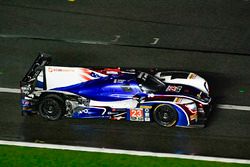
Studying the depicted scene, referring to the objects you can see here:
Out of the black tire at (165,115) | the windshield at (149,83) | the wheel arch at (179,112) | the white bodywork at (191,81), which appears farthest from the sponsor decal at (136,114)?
the white bodywork at (191,81)

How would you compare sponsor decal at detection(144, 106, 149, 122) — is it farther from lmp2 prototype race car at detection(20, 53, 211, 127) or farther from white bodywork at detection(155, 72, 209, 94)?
white bodywork at detection(155, 72, 209, 94)

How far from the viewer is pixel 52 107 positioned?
19125mm

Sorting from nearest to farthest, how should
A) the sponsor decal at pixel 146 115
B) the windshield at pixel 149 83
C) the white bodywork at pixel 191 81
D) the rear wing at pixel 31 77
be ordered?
the sponsor decal at pixel 146 115, the windshield at pixel 149 83, the rear wing at pixel 31 77, the white bodywork at pixel 191 81

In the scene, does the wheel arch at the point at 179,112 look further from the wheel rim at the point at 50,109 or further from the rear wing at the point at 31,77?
the rear wing at the point at 31,77

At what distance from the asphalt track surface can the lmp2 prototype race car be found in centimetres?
36

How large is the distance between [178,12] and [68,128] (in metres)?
9.81

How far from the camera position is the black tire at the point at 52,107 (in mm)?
19031

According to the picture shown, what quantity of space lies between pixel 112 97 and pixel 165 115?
1.71 m

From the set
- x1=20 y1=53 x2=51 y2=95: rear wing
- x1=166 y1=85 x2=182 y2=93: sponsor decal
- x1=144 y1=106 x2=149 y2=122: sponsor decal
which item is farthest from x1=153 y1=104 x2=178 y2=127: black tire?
x1=20 y1=53 x2=51 y2=95: rear wing

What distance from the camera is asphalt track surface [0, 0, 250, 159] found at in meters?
18.5

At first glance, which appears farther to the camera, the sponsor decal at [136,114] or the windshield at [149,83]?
the windshield at [149,83]

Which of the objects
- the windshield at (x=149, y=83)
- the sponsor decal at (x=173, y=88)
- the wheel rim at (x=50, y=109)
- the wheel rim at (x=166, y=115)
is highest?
the windshield at (x=149, y=83)

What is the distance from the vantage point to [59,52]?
2380 cm

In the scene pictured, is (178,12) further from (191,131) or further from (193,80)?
(191,131)
